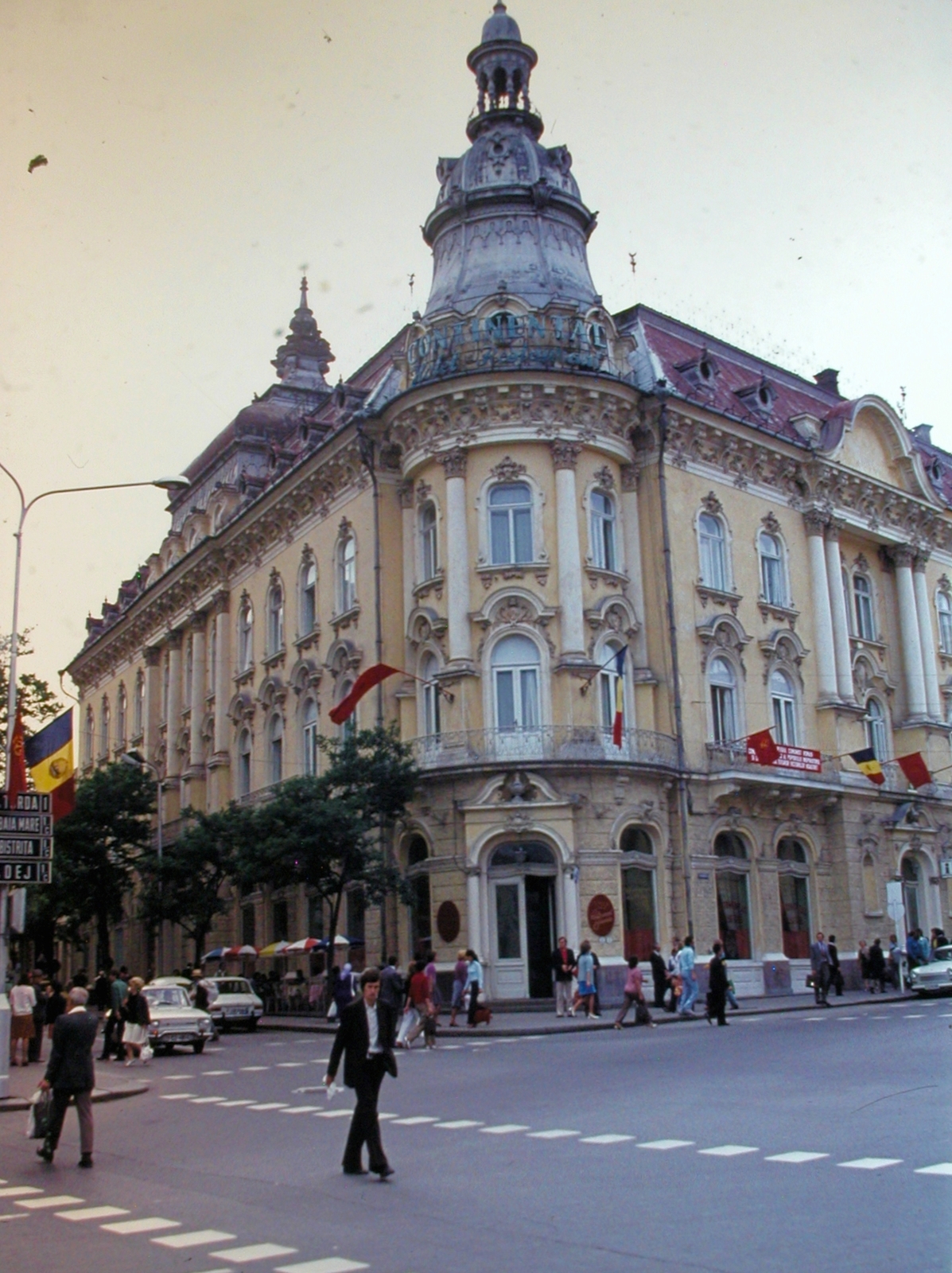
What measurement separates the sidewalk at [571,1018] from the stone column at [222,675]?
41.0ft

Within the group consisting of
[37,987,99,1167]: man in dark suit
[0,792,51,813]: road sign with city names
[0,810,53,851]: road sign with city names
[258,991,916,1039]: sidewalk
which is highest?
[0,792,51,813]: road sign with city names

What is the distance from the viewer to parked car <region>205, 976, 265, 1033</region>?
34375 millimetres

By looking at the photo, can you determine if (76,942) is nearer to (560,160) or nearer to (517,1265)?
(560,160)

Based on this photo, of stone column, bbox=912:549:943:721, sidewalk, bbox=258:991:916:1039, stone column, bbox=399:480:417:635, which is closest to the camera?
sidewalk, bbox=258:991:916:1039

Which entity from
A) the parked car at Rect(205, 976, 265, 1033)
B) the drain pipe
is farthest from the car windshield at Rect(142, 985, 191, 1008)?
the drain pipe

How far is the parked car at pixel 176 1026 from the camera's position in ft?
91.0

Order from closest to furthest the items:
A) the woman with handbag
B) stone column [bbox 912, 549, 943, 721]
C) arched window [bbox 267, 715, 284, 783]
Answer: the woman with handbag
arched window [bbox 267, 715, 284, 783]
stone column [bbox 912, 549, 943, 721]

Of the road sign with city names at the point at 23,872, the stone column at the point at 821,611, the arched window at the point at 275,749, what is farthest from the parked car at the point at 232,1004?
the stone column at the point at 821,611

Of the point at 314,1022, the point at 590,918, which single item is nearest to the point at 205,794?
the point at 314,1022

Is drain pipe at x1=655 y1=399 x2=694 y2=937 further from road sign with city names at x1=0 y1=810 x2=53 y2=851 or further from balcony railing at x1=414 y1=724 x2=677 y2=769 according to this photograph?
Result: road sign with city names at x1=0 y1=810 x2=53 y2=851

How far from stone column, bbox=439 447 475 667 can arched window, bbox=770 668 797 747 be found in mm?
10320

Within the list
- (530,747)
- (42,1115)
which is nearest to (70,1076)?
(42,1115)

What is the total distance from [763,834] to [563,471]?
1167 centimetres

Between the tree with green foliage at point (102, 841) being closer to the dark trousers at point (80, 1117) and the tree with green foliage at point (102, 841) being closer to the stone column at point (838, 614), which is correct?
the stone column at point (838, 614)
